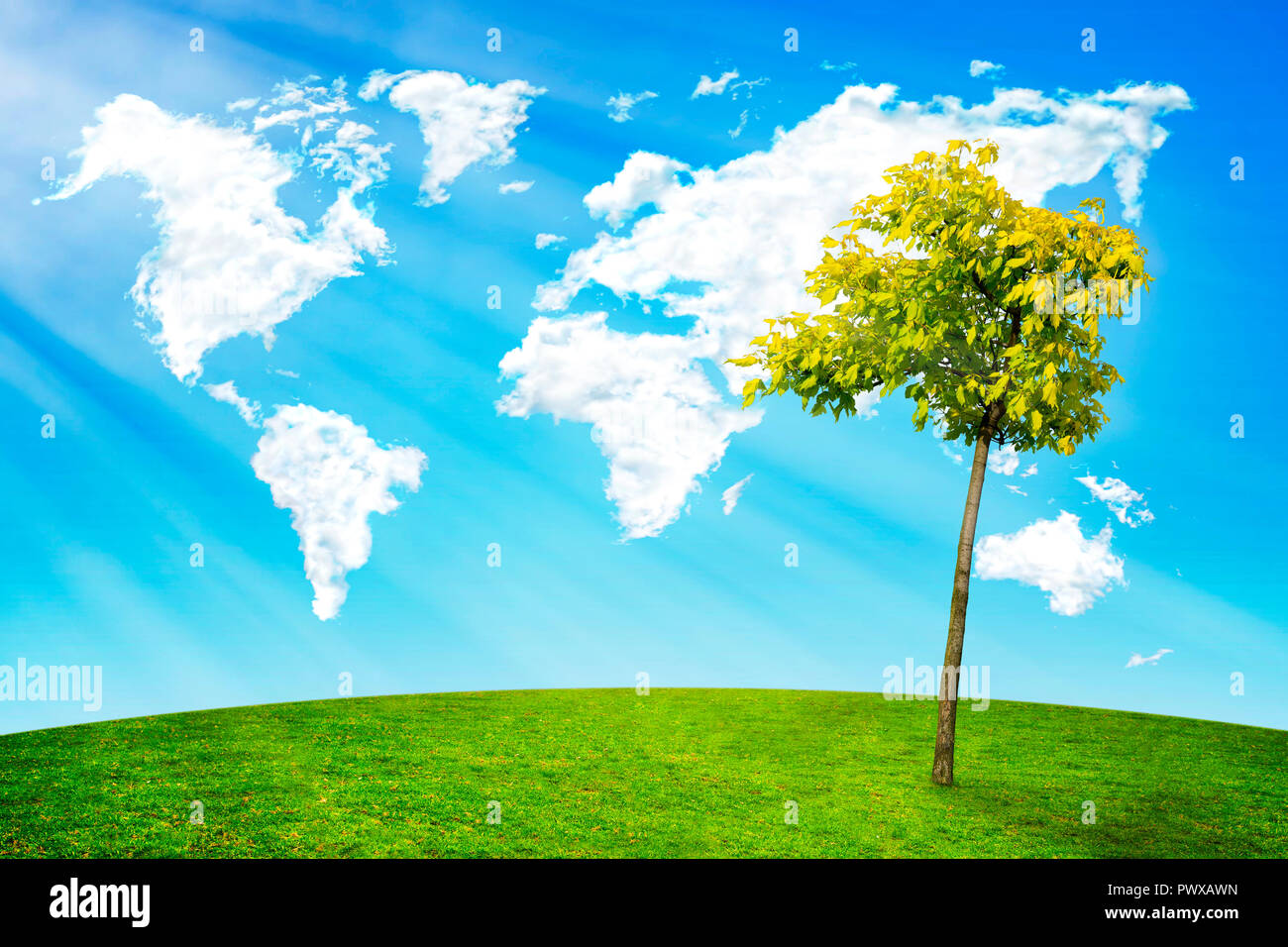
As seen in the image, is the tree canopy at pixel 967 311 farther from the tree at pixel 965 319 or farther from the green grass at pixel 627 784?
the green grass at pixel 627 784

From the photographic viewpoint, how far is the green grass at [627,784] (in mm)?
12445

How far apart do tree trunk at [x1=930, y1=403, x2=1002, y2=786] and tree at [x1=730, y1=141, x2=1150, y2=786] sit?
2 cm

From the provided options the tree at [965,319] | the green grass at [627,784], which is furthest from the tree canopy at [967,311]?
the green grass at [627,784]

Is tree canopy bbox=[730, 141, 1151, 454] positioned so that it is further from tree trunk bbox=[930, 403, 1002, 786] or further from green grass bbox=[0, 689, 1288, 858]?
green grass bbox=[0, 689, 1288, 858]

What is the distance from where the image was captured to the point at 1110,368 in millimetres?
15852

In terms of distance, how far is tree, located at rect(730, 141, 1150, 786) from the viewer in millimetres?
14227

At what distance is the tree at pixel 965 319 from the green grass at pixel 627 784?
99.1 inches

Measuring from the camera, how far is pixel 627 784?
15.1 metres

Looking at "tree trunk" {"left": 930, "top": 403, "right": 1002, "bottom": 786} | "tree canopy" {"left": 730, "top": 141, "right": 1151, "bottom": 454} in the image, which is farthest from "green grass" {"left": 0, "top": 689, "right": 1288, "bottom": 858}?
"tree canopy" {"left": 730, "top": 141, "right": 1151, "bottom": 454}

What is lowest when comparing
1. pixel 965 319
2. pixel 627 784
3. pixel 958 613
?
pixel 627 784

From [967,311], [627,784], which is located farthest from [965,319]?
[627,784]

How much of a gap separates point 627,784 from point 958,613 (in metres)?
6.38

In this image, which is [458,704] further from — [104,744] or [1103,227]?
[1103,227]

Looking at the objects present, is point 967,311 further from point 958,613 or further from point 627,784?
point 627,784
